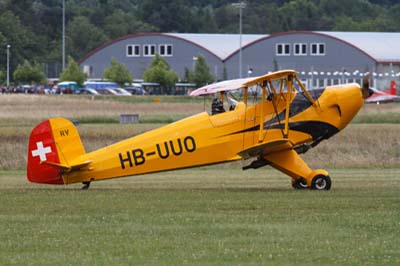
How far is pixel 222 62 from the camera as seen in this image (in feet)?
372

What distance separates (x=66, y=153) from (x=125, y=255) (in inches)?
367

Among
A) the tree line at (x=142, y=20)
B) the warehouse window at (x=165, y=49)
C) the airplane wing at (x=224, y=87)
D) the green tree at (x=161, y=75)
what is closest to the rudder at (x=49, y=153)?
the airplane wing at (x=224, y=87)

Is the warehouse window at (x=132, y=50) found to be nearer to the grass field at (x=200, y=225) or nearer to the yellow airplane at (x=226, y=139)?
the grass field at (x=200, y=225)

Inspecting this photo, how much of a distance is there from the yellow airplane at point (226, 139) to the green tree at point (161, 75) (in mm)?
85459

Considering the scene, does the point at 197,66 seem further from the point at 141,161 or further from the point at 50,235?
the point at 50,235

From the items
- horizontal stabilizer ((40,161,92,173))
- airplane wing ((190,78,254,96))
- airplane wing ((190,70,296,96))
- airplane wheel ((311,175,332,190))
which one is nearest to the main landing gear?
airplane wheel ((311,175,332,190))

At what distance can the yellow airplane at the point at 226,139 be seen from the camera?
23.8 m

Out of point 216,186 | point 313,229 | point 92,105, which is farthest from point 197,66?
point 313,229

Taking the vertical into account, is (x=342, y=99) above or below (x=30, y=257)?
above

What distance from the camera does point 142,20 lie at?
544 feet

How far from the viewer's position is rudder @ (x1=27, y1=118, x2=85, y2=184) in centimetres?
2375

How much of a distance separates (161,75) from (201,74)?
4.13 m

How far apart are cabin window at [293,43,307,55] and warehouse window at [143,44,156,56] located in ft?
56.7

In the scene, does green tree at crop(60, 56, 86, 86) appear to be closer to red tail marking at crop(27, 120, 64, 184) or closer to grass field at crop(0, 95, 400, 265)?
grass field at crop(0, 95, 400, 265)
